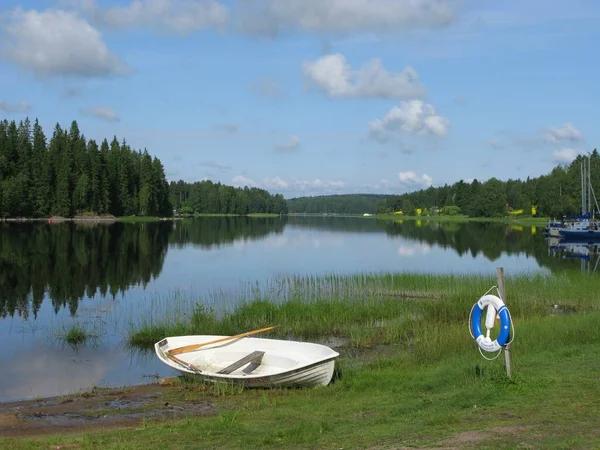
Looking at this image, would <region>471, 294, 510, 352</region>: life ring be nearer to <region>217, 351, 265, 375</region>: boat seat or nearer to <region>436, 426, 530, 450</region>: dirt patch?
<region>436, 426, 530, 450</region>: dirt patch

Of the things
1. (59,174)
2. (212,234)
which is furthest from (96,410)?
(59,174)

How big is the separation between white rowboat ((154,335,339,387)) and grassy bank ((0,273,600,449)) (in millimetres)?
327

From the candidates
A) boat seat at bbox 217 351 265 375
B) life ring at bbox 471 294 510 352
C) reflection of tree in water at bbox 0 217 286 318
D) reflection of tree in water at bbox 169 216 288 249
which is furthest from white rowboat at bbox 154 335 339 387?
reflection of tree in water at bbox 169 216 288 249

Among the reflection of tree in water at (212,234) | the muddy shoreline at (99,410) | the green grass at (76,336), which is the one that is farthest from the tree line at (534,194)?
the muddy shoreline at (99,410)

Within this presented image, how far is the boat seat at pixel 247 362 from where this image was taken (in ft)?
47.4

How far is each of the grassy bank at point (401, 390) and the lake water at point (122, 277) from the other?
8.61ft

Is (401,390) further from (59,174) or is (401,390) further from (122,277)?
(59,174)

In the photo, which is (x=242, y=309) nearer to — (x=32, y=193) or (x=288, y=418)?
(x=288, y=418)

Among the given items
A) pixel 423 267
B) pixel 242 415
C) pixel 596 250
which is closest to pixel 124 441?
pixel 242 415

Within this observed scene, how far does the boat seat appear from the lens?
47.4 ft

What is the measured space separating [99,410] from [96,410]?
0.26ft

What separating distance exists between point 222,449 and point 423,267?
38.7 meters

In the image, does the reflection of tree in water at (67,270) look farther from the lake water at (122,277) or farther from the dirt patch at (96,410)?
the dirt patch at (96,410)

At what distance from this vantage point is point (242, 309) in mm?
22922
